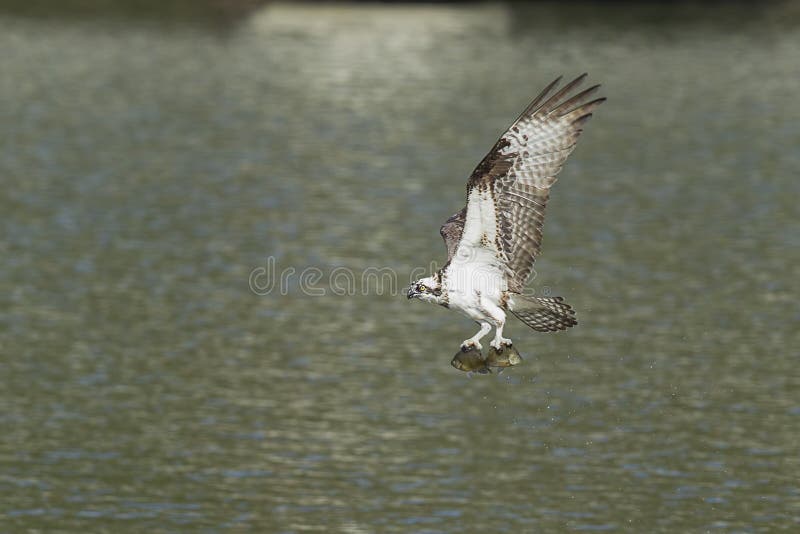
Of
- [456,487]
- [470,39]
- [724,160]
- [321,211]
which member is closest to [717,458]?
[456,487]

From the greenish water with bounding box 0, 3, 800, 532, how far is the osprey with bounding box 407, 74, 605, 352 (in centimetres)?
1196

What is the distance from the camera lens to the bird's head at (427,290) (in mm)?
16766

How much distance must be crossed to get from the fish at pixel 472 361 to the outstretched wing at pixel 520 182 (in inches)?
35.6

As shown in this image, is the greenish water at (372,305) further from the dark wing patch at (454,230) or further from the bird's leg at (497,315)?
the bird's leg at (497,315)

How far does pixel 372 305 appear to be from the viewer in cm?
4484

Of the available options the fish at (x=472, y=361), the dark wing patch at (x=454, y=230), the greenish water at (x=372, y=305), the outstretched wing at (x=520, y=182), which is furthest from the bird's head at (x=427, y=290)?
the greenish water at (x=372, y=305)

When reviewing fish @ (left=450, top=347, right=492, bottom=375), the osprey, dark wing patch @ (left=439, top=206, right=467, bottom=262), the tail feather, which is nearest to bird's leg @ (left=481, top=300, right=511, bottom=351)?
the osprey

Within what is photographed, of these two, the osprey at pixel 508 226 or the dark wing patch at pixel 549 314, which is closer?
the dark wing patch at pixel 549 314

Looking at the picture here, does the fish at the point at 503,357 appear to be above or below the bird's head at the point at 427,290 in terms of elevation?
below

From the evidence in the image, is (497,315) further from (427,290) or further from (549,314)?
(427,290)

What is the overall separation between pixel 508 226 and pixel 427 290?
4.10 feet

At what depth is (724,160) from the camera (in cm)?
6438

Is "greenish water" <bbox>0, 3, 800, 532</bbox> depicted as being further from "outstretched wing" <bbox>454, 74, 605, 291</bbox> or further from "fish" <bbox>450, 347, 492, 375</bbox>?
"outstretched wing" <bbox>454, 74, 605, 291</bbox>

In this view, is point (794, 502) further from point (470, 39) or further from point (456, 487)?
point (470, 39)
